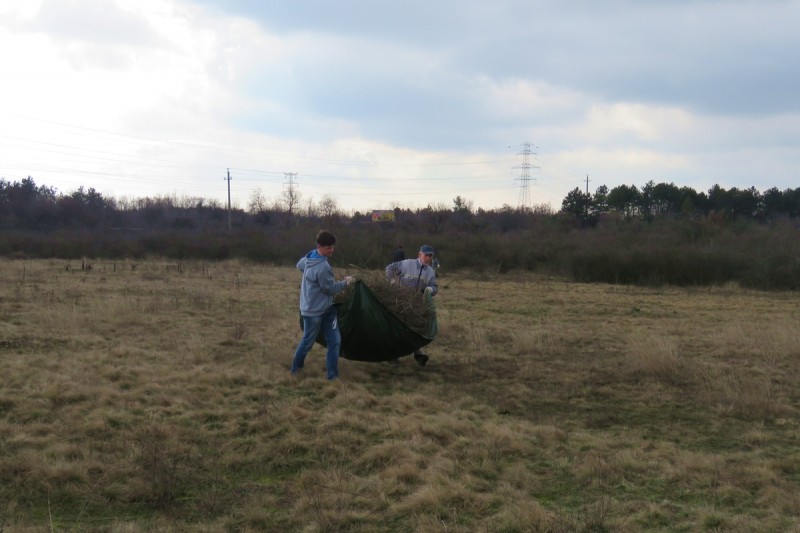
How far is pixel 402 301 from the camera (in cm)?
902

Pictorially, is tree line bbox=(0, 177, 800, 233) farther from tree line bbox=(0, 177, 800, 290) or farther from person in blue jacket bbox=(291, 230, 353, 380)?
person in blue jacket bbox=(291, 230, 353, 380)

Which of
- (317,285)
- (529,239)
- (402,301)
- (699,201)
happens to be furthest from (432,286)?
(699,201)

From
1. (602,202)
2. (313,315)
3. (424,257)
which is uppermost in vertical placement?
(602,202)

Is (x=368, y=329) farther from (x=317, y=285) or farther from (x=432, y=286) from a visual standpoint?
(x=432, y=286)

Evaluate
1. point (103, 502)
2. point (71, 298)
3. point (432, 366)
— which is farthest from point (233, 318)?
point (103, 502)

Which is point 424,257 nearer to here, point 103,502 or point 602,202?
point 103,502

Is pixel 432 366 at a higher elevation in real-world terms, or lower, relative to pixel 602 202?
lower

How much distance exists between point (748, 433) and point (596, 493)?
2.39 m

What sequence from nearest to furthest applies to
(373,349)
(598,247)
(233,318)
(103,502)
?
1. (103,502)
2. (373,349)
3. (233,318)
4. (598,247)

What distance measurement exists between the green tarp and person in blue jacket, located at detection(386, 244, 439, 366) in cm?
65

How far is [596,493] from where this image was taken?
15.4 ft

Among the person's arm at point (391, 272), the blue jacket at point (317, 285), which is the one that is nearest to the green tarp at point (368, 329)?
the blue jacket at point (317, 285)

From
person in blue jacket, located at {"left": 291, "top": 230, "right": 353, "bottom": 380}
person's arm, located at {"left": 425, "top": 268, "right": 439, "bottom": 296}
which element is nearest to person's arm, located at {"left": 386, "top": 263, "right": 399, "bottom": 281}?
person's arm, located at {"left": 425, "top": 268, "right": 439, "bottom": 296}

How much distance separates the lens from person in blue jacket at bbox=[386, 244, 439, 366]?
9.32 meters
